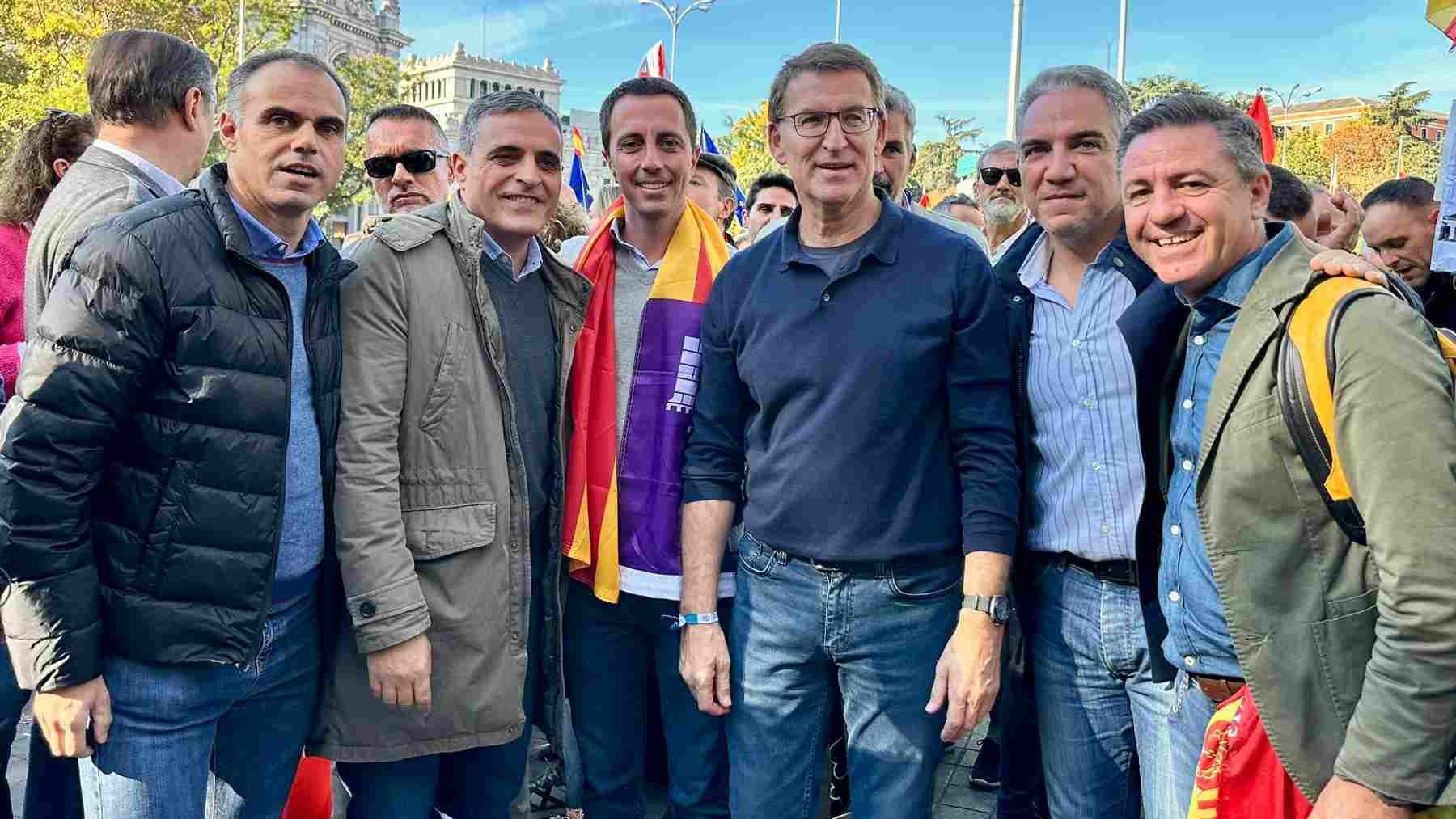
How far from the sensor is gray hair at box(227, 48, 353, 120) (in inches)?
102

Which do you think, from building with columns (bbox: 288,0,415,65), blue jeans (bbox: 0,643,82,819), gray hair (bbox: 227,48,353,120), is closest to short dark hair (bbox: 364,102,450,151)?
gray hair (bbox: 227,48,353,120)

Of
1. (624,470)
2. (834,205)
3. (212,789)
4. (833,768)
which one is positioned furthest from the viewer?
(833,768)

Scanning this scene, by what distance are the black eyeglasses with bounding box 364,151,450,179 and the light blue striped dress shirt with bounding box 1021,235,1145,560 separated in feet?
9.39

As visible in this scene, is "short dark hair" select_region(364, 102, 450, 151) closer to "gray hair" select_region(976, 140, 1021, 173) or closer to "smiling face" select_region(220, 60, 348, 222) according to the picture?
"smiling face" select_region(220, 60, 348, 222)

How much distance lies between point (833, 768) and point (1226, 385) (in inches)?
112

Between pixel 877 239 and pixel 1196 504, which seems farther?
pixel 877 239

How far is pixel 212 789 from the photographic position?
8.39ft

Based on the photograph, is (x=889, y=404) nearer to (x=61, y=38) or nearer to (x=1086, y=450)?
(x=1086, y=450)

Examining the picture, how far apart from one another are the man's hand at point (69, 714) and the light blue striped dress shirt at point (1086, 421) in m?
2.22

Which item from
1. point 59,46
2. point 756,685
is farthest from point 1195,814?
point 59,46

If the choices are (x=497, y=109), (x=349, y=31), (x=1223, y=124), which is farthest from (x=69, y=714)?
(x=349, y=31)

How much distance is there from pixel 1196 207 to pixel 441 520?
193 centimetres

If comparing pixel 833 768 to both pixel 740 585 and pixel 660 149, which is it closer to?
pixel 740 585

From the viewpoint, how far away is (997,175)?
5.77m
